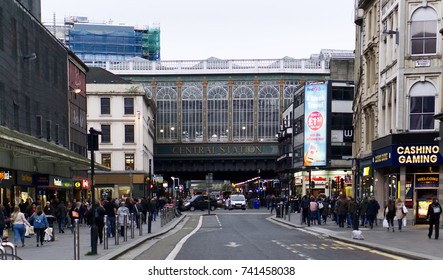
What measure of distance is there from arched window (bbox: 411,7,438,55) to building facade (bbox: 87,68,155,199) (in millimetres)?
57151

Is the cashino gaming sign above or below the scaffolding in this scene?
below

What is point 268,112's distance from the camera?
108312 mm

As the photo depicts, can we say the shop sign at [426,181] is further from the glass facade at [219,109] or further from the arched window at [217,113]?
the arched window at [217,113]

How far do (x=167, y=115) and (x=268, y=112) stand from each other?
613 inches

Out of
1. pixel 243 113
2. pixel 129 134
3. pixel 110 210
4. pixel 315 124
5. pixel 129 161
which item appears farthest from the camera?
pixel 243 113

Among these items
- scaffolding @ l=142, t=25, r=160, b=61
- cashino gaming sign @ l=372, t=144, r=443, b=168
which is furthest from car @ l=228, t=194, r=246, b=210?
scaffolding @ l=142, t=25, r=160, b=61

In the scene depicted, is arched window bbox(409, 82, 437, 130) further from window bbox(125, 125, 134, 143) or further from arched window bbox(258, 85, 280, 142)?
arched window bbox(258, 85, 280, 142)

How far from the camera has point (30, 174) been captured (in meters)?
42.9

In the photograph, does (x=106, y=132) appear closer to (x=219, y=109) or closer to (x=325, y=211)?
(x=219, y=109)

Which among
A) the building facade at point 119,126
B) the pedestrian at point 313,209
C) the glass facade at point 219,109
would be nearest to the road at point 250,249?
the pedestrian at point 313,209

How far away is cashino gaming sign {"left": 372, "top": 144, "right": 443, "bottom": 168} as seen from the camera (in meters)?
37.8

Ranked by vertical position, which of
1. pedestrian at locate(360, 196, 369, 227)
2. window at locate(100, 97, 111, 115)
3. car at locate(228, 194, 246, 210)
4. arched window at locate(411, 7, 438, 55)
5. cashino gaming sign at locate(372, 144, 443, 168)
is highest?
arched window at locate(411, 7, 438, 55)

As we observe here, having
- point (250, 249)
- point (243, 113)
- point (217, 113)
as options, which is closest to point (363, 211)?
point (250, 249)
